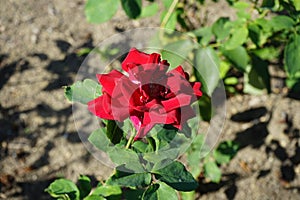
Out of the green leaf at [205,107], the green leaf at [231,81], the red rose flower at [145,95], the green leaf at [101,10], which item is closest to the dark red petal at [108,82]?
the red rose flower at [145,95]

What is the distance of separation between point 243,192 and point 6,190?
3.74 feet

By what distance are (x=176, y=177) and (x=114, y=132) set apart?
0.18 meters

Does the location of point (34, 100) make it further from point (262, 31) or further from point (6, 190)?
point (262, 31)

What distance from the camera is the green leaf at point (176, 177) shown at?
100 cm

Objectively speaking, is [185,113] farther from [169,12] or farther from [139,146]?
[169,12]

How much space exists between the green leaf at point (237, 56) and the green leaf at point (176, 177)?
743 mm

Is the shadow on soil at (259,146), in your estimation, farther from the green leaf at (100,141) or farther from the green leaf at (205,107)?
the green leaf at (100,141)

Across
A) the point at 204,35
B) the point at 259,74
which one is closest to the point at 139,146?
the point at 204,35

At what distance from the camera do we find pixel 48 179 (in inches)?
82.6

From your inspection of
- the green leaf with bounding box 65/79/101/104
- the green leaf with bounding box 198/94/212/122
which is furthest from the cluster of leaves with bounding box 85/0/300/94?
the green leaf with bounding box 65/79/101/104

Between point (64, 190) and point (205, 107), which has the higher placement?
point (64, 190)

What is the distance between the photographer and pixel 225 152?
6.14 ft

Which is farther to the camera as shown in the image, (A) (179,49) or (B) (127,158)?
(A) (179,49)

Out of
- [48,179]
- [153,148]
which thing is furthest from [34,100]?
[153,148]
